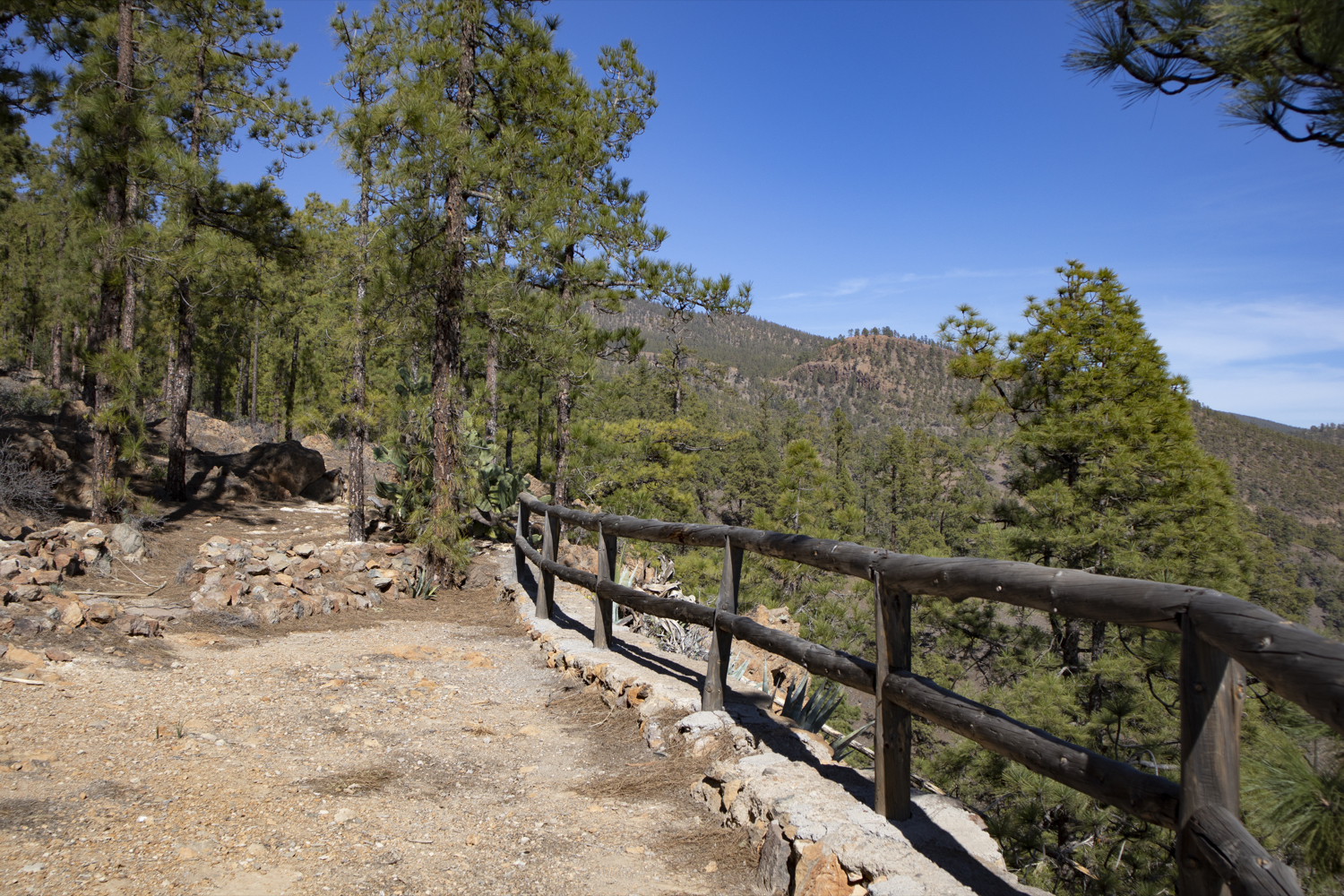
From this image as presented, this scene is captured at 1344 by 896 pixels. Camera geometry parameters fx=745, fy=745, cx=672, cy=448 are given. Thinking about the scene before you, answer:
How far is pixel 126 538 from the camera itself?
341 inches

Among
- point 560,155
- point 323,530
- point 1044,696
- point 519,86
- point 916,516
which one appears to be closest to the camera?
point 519,86

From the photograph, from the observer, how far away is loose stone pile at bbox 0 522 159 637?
17.2 feet

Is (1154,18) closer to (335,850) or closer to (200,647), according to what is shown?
(335,850)

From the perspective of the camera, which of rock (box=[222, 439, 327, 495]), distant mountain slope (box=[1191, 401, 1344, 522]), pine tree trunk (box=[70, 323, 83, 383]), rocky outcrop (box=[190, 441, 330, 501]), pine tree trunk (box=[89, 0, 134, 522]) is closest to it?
pine tree trunk (box=[89, 0, 134, 522])

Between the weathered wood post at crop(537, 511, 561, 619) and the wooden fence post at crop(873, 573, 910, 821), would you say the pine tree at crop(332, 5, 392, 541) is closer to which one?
the weathered wood post at crop(537, 511, 561, 619)

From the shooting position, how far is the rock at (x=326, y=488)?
1590 centimetres

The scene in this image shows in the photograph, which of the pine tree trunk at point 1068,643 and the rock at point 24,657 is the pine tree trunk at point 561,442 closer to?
the rock at point 24,657

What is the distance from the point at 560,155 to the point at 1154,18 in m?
7.30

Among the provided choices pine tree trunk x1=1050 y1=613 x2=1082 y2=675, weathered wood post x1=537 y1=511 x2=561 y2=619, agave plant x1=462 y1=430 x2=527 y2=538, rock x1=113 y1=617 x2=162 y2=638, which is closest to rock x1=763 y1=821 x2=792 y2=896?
weathered wood post x1=537 y1=511 x2=561 y2=619

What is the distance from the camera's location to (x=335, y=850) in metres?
2.98

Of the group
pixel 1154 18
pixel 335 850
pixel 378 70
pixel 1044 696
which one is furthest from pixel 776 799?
pixel 1044 696

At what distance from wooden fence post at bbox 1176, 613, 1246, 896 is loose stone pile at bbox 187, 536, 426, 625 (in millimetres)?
7075

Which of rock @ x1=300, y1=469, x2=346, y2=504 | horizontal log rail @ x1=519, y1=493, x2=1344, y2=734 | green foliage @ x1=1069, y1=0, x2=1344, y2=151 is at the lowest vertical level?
rock @ x1=300, y1=469, x2=346, y2=504

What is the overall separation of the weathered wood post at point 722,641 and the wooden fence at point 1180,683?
0.25 m
